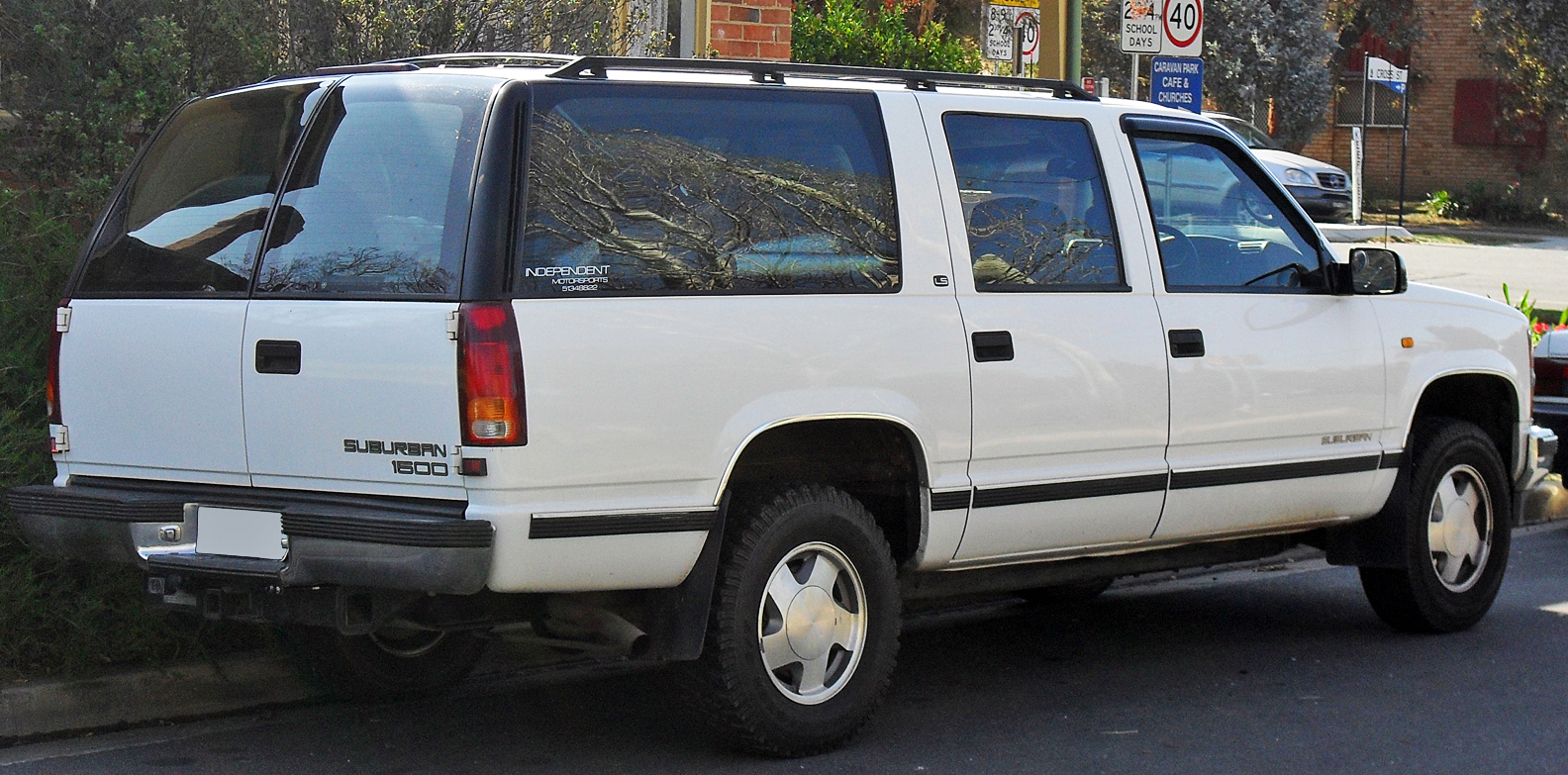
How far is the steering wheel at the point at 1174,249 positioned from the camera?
242 inches

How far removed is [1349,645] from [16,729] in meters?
4.84

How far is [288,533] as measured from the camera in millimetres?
4715

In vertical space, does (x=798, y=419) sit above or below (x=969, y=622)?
above

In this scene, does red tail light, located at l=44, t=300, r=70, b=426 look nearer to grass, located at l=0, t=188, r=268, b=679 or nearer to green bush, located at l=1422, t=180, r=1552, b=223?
grass, located at l=0, t=188, r=268, b=679

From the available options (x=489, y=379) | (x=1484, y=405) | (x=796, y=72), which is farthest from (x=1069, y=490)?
(x=1484, y=405)

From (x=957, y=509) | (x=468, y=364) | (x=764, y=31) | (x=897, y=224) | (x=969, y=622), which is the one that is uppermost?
(x=764, y=31)

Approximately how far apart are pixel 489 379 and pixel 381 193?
675mm

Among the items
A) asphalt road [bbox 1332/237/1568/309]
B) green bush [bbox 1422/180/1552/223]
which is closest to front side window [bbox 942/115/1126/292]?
asphalt road [bbox 1332/237/1568/309]

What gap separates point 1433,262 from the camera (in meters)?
22.9

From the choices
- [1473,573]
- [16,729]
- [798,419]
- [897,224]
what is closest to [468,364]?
[798,419]

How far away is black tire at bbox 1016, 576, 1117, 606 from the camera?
803 centimetres

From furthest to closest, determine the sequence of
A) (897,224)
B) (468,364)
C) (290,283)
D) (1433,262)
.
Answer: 1. (1433,262)
2. (897,224)
3. (290,283)
4. (468,364)

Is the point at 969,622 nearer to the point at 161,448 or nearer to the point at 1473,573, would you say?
the point at 1473,573

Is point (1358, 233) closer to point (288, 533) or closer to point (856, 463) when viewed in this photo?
point (856, 463)
